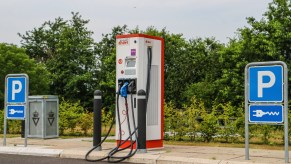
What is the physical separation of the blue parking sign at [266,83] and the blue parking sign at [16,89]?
6.34 meters

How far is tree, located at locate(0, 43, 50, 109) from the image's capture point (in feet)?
178

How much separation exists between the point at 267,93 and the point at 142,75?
3416 millimetres

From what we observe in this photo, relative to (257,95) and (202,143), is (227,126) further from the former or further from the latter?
(257,95)

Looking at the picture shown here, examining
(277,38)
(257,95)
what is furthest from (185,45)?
(257,95)

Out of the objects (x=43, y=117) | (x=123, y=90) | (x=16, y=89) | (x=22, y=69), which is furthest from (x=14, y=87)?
(x=22, y=69)

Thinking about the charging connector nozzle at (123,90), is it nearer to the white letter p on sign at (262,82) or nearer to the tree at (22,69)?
the white letter p on sign at (262,82)

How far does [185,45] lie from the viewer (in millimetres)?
54656

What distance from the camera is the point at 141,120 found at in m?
11.3

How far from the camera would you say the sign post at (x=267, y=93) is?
9656 mm

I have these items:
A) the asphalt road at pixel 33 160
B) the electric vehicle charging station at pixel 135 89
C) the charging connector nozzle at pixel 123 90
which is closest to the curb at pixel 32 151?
the asphalt road at pixel 33 160

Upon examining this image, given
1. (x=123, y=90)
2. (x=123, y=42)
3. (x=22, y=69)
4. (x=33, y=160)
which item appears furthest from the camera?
(x=22, y=69)

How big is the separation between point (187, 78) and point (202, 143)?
117 feet

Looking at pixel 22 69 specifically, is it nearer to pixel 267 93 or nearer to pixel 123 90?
pixel 123 90

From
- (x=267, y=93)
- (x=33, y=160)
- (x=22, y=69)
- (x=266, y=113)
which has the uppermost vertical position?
(x=22, y=69)
